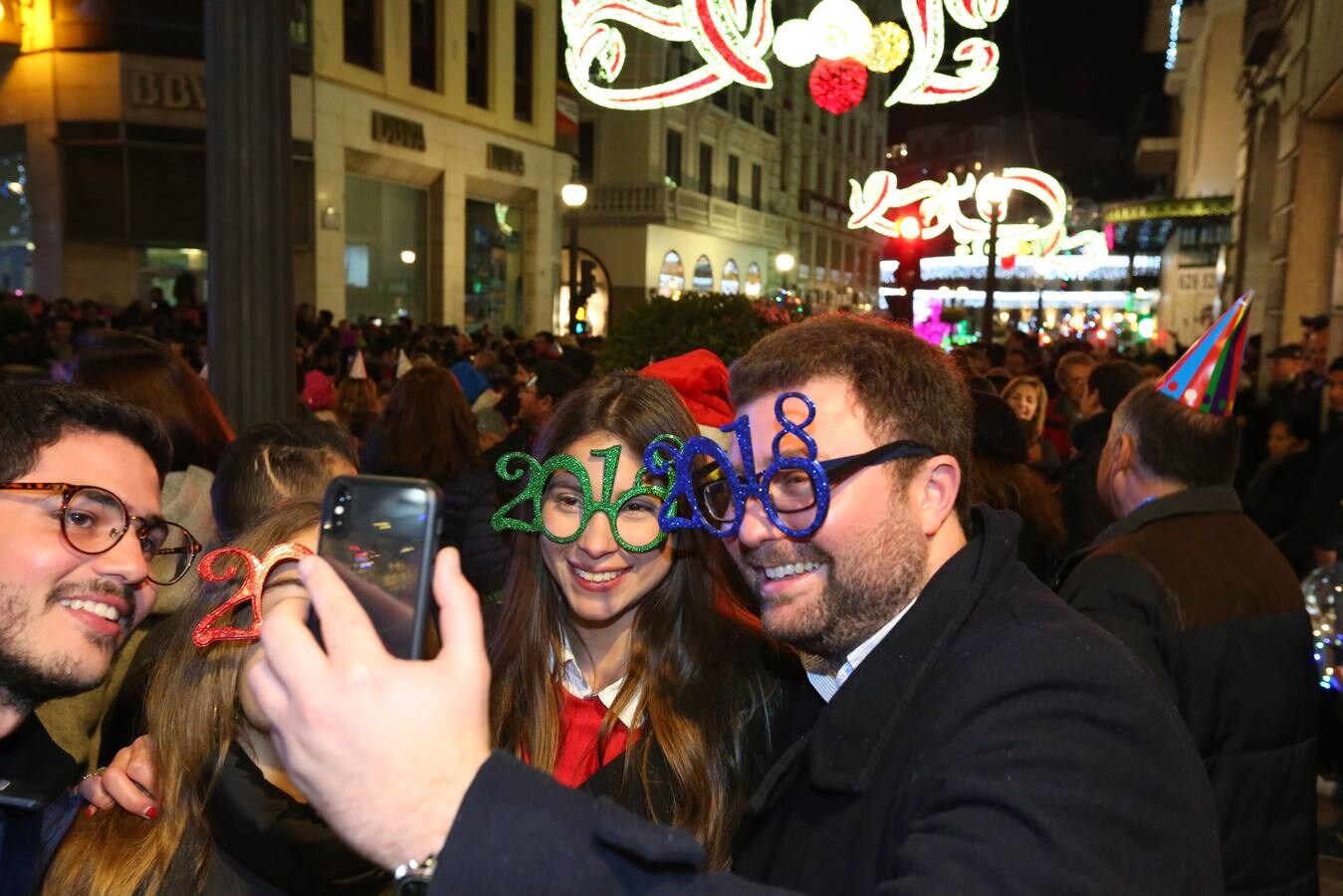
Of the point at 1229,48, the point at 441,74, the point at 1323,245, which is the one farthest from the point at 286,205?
the point at 1229,48

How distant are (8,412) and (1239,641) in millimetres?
3142

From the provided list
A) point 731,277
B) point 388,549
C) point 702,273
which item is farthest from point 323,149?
point 731,277

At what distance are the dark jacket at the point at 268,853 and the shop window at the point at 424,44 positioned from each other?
21364 mm

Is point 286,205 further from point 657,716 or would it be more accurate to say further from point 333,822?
point 333,822

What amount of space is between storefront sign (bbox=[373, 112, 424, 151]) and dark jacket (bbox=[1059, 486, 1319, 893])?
19396mm

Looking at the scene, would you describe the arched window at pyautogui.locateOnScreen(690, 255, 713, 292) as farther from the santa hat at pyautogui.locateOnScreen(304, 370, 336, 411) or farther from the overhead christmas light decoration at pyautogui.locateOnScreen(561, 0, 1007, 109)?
the overhead christmas light decoration at pyautogui.locateOnScreen(561, 0, 1007, 109)

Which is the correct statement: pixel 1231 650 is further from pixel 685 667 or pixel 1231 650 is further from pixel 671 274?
pixel 671 274

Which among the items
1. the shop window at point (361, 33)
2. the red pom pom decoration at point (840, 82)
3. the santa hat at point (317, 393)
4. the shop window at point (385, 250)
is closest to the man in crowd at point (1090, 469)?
the red pom pom decoration at point (840, 82)

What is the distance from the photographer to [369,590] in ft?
3.92

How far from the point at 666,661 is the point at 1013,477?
2.44 metres

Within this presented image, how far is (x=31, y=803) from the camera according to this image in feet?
6.26

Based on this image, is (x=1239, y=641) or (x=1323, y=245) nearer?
(x=1239, y=641)

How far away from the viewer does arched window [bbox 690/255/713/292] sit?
3634 centimetres

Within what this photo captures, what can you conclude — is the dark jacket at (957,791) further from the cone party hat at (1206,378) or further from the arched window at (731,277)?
the arched window at (731,277)
